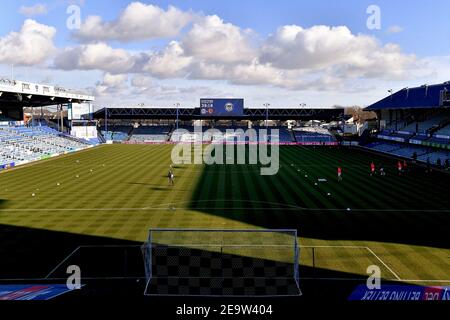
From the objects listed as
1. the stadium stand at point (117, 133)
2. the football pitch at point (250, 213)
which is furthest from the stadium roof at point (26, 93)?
the stadium stand at point (117, 133)

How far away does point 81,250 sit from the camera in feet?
68.1

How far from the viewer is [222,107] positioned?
361ft

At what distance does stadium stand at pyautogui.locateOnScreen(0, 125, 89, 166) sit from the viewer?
197 ft

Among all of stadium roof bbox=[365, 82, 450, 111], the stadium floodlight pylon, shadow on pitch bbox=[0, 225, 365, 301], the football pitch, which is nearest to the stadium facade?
stadium roof bbox=[365, 82, 450, 111]

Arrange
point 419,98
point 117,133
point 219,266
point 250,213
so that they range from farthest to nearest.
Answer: point 117,133, point 419,98, point 250,213, point 219,266

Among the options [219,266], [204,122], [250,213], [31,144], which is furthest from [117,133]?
[219,266]

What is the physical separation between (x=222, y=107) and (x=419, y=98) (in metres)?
50.3

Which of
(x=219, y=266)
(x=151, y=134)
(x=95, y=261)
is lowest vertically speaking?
(x=95, y=261)

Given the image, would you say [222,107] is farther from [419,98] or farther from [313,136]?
[419,98]

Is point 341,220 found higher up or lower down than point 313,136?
lower down

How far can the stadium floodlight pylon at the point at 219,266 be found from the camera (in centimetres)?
1459

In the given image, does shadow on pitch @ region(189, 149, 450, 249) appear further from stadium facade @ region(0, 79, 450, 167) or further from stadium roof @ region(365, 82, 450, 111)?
stadium roof @ region(365, 82, 450, 111)

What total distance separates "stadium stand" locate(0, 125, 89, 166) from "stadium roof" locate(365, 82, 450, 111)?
210ft

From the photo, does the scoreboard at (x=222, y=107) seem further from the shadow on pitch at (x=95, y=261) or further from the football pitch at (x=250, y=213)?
the shadow on pitch at (x=95, y=261)
